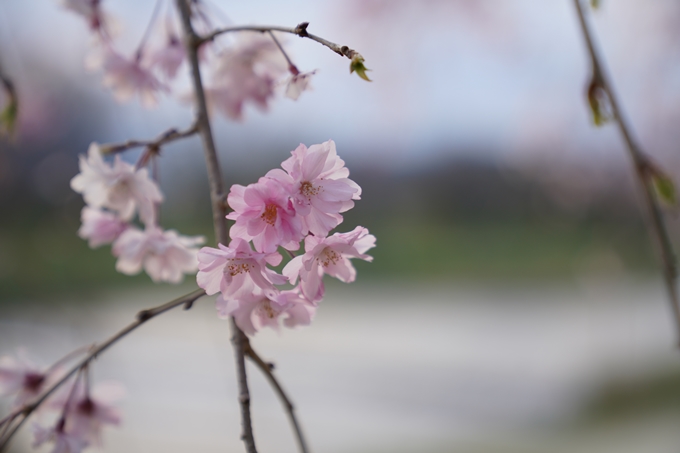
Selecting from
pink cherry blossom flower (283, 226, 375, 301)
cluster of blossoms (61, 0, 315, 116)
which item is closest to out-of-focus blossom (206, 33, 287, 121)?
cluster of blossoms (61, 0, 315, 116)

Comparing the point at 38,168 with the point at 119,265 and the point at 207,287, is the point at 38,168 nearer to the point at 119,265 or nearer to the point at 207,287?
the point at 119,265

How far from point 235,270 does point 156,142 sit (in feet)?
0.75

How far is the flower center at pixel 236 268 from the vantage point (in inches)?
18.4

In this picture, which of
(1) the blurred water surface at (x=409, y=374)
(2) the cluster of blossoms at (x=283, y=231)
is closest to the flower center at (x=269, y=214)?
(2) the cluster of blossoms at (x=283, y=231)

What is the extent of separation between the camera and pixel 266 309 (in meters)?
0.53

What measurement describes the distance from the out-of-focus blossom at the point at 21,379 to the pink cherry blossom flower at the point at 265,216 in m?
0.46

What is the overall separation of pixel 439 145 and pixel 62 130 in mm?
6340

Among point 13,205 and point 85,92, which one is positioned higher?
point 85,92

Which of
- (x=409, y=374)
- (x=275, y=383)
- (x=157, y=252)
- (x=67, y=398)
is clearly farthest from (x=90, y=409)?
(x=409, y=374)

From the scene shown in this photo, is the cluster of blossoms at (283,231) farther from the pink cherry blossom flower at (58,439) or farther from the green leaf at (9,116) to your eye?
the green leaf at (9,116)

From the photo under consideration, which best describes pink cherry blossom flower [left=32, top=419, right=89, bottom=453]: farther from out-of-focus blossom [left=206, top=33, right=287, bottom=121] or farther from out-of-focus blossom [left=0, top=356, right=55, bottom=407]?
out-of-focus blossom [left=206, top=33, right=287, bottom=121]

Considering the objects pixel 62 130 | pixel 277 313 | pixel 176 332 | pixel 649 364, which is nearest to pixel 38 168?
pixel 62 130

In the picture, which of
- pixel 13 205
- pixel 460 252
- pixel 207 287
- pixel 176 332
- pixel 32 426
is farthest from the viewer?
pixel 460 252

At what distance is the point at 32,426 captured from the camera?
2.14 feet
